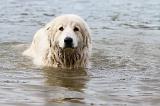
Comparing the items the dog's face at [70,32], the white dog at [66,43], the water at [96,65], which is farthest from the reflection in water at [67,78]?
the dog's face at [70,32]

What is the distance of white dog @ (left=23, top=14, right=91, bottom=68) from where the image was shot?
8.83m

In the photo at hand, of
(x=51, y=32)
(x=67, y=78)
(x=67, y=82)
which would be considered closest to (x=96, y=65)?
(x=51, y=32)

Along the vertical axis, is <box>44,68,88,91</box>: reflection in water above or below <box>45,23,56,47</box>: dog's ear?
below

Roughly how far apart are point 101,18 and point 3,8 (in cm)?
429

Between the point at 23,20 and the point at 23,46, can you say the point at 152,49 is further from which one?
the point at 23,20

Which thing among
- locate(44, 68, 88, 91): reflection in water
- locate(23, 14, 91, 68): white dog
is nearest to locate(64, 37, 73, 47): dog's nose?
locate(23, 14, 91, 68): white dog

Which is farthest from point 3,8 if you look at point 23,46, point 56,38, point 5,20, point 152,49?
point 56,38

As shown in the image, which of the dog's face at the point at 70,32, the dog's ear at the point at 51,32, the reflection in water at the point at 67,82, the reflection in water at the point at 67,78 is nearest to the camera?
the reflection in water at the point at 67,82

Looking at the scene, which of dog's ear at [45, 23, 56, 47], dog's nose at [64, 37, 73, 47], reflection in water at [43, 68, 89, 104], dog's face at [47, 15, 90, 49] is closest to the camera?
reflection in water at [43, 68, 89, 104]

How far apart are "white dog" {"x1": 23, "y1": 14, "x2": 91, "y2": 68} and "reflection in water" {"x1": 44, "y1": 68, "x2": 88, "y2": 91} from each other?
0.25 meters

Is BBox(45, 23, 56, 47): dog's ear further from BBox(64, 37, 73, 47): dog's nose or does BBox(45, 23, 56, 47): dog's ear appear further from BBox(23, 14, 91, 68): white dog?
BBox(64, 37, 73, 47): dog's nose

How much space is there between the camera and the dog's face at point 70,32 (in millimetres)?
8711

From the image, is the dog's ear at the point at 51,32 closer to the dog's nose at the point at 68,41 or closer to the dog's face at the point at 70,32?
the dog's face at the point at 70,32

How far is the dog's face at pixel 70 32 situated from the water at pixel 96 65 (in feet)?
1.77
